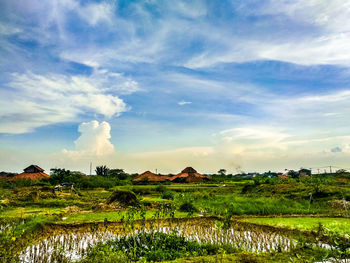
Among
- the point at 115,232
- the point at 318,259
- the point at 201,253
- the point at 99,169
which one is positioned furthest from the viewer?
the point at 99,169

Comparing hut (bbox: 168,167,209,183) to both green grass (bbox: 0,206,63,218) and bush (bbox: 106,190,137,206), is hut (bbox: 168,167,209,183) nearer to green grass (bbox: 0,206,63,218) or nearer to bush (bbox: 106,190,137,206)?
bush (bbox: 106,190,137,206)

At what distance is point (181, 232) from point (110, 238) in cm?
250

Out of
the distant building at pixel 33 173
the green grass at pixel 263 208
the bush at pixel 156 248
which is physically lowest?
the green grass at pixel 263 208

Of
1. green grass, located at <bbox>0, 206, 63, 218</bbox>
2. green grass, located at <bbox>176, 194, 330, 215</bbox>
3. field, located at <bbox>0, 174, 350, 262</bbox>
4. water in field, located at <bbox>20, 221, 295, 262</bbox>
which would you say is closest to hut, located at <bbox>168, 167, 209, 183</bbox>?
field, located at <bbox>0, 174, 350, 262</bbox>

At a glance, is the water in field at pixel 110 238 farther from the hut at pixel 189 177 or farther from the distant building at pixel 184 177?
the hut at pixel 189 177

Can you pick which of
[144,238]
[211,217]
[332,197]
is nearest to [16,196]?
[211,217]

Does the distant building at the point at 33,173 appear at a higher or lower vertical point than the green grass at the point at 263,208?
higher

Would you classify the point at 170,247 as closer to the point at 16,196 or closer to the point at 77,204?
the point at 77,204

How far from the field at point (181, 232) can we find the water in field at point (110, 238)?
0.08 ft

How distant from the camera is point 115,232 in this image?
954 centimetres

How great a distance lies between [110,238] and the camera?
8562 millimetres

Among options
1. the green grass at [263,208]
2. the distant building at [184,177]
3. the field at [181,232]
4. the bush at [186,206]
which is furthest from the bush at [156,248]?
the distant building at [184,177]

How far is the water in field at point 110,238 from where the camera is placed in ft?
22.3

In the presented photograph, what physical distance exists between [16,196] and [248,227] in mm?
17798
